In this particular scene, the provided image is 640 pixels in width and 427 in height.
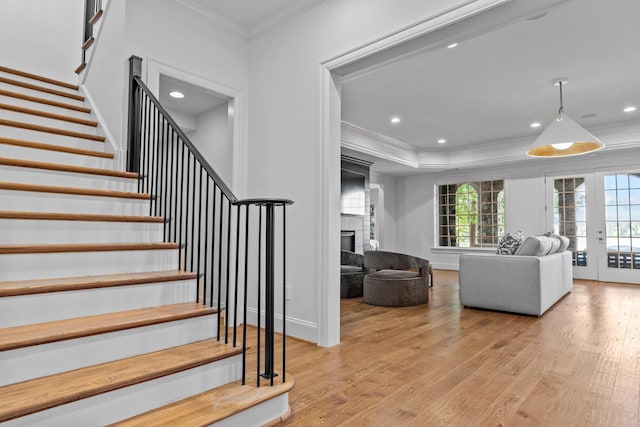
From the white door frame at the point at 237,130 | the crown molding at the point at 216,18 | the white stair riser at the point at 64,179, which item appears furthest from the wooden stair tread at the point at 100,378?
the crown molding at the point at 216,18

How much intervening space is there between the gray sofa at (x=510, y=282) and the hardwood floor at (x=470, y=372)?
181 millimetres

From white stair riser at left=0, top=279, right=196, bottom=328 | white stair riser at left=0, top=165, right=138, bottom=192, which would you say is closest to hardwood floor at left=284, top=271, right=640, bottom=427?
white stair riser at left=0, top=279, right=196, bottom=328

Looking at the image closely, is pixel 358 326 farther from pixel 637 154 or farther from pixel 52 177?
pixel 637 154

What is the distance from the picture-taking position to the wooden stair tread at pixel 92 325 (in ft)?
5.06

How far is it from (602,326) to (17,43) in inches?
272

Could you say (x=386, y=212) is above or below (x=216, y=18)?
below

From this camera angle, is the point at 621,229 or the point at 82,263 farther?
the point at 621,229

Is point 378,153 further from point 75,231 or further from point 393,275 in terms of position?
point 75,231

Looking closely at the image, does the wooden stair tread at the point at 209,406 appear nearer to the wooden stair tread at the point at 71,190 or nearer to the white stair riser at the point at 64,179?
the wooden stair tread at the point at 71,190

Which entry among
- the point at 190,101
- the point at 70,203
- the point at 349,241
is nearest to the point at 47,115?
the point at 70,203

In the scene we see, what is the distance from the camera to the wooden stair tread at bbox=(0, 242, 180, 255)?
1.92 meters

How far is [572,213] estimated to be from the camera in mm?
7582

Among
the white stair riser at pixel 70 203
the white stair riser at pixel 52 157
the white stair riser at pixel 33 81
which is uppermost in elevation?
the white stair riser at pixel 33 81

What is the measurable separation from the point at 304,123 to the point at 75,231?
1.92m
